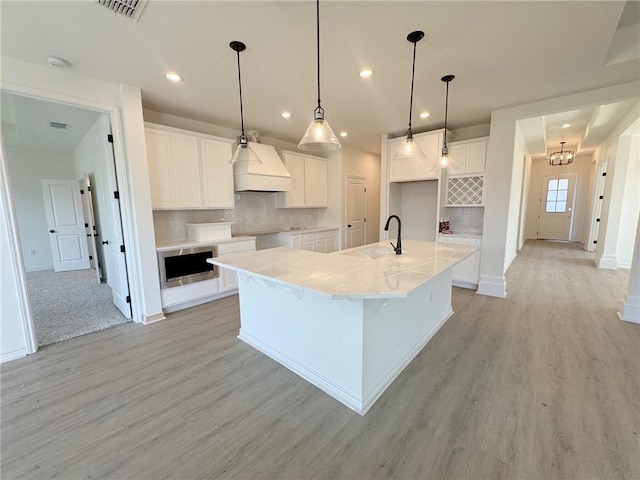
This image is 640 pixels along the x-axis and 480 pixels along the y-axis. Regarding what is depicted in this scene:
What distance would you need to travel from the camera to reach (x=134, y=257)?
3197mm

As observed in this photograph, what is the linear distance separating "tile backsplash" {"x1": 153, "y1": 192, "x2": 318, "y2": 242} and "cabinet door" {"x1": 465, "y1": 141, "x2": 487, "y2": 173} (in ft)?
10.4

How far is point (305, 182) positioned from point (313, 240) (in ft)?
3.95

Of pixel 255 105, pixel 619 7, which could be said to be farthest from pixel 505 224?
pixel 255 105

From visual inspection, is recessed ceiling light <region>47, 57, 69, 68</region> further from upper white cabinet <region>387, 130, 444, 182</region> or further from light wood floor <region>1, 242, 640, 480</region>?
upper white cabinet <region>387, 130, 444, 182</region>

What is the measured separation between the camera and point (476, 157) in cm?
429

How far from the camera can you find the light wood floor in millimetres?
1490

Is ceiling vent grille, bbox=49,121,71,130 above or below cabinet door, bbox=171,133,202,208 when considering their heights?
above

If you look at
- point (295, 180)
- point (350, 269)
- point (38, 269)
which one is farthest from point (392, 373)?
point (38, 269)

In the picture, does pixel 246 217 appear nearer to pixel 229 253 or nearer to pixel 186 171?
pixel 229 253

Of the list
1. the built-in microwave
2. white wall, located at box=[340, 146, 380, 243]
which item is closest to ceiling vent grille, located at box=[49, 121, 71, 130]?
the built-in microwave

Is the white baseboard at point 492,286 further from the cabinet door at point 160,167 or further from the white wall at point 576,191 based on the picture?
the white wall at point 576,191

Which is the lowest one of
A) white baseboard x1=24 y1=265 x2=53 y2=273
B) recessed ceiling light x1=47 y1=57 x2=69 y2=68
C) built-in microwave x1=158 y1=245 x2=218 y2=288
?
white baseboard x1=24 y1=265 x2=53 y2=273

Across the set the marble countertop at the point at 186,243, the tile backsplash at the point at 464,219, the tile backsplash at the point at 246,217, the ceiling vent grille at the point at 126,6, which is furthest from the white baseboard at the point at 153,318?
the tile backsplash at the point at 464,219

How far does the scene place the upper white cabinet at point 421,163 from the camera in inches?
174
